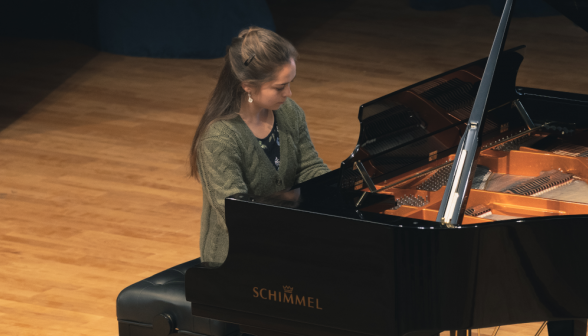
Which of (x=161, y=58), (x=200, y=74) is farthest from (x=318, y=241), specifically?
(x=161, y=58)

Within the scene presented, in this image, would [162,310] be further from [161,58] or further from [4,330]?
[161,58]

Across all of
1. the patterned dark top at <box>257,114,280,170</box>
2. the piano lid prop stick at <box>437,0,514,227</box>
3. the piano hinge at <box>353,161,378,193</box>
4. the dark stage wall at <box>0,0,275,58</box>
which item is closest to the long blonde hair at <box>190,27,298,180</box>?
the patterned dark top at <box>257,114,280,170</box>

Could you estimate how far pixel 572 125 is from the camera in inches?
129

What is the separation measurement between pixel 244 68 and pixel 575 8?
3.97ft

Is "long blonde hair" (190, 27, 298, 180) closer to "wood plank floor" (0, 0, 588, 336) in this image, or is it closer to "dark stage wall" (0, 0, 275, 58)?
"wood plank floor" (0, 0, 588, 336)

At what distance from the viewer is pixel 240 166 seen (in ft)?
8.25

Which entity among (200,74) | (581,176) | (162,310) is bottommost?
(200,74)

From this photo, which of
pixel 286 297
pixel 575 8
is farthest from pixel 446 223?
pixel 575 8

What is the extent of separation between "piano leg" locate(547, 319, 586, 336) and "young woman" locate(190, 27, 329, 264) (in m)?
0.94

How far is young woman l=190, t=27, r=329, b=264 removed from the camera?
2.41 metres

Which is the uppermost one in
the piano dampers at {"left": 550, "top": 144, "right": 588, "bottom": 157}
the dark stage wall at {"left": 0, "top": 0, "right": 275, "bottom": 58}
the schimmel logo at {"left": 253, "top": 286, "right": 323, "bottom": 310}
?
the piano dampers at {"left": 550, "top": 144, "right": 588, "bottom": 157}

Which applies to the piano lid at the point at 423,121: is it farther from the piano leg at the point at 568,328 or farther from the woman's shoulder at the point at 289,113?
the piano leg at the point at 568,328

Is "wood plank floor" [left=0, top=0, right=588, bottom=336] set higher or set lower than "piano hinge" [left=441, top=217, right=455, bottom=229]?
lower

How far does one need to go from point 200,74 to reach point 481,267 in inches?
204
